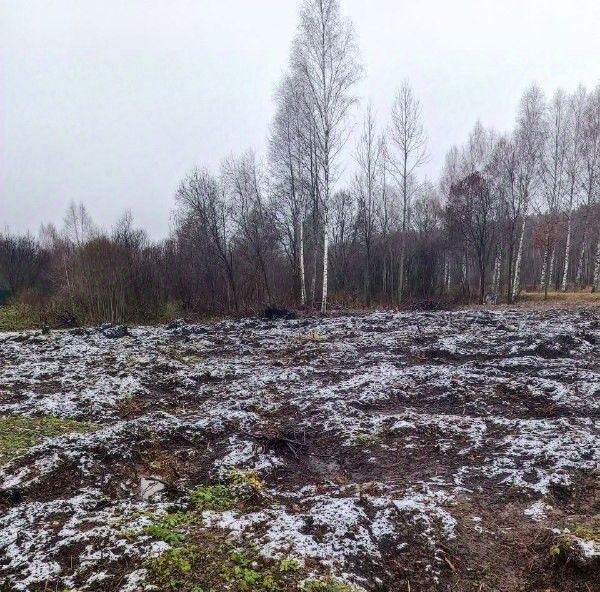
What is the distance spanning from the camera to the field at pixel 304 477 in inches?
97.4

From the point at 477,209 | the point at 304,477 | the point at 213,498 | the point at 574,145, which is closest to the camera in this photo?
the point at 213,498

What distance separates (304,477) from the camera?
3805 mm

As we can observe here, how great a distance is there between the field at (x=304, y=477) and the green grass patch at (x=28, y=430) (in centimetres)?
3

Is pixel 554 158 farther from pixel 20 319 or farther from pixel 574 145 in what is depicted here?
pixel 20 319

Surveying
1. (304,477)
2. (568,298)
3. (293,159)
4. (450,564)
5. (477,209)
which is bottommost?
(568,298)

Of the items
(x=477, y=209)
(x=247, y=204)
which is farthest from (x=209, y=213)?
(x=477, y=209)

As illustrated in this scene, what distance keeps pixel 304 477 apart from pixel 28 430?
3.16 m

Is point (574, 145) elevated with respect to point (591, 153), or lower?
elevated

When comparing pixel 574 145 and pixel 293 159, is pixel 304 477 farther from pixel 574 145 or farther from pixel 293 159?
pixel 574 145

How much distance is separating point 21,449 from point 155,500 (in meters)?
1.88

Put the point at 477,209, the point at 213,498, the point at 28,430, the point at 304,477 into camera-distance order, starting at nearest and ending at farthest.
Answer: the point at 213,498 < the point at 304,477 < the point at 28,430 < the point at 477,209

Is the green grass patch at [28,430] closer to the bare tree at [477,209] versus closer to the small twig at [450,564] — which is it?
the small twig at [450,564]

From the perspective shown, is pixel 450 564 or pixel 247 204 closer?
pixel 450 564

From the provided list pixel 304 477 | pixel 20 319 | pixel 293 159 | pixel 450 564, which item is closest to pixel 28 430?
pixel 304 477
